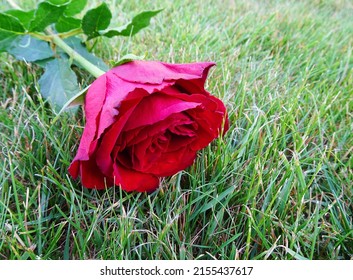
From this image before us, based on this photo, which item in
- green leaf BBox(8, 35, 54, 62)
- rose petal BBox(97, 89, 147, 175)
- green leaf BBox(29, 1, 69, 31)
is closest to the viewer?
rose petal BBox(97, 89, 147, 175)

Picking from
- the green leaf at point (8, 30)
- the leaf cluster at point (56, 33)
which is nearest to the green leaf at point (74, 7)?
the leaf cluster at point (56, 33)

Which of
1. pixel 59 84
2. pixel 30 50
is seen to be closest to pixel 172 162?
pixel 59 84

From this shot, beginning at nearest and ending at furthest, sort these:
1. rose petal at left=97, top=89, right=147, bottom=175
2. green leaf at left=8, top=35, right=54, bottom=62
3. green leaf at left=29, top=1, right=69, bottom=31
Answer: rose petal at left=97, top=89, right=147, bottom=175, green leaf at left=29, top=1, right=69, bottom=31, green leaf at left=8, top=35, right=54, bottom=62

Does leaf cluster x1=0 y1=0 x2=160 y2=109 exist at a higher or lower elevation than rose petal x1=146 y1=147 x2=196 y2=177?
higher

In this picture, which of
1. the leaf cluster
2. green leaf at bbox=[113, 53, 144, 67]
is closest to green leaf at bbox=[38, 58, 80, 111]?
the leaf cluster

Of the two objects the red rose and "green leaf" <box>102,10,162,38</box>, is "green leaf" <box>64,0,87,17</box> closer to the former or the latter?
"green leaf" <box>102,10,162,38</box>

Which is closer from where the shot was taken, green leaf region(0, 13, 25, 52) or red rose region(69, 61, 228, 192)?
red rose region(69, 61, 228, 192)

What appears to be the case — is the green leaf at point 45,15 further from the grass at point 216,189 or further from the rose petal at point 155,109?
the rose petal at point 155,109
